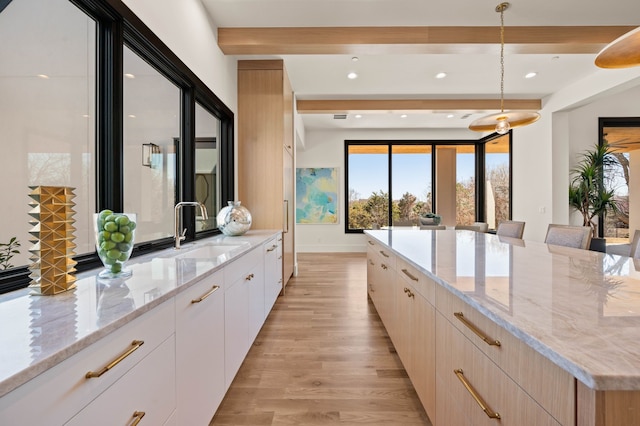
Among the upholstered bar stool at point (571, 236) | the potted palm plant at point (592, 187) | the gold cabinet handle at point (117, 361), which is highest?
the potted palm plant at point (592, 187)

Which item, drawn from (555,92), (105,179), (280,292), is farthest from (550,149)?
(105,179)

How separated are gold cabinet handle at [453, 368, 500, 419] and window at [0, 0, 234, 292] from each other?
159 centimetres

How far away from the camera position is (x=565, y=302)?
0.87 meters

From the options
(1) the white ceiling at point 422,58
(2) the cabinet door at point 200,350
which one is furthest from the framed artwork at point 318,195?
(2) the cabinet door at point 200,350

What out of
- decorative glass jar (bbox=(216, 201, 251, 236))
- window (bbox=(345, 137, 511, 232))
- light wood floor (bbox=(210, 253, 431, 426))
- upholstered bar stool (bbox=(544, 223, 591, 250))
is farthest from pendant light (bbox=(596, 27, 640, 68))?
window (bbox=(345, 137, 511, 232))

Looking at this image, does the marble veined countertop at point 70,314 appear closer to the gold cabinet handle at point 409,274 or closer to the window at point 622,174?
the gold cabinet handle at point 409,274

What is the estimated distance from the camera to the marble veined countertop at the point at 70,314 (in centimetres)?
58

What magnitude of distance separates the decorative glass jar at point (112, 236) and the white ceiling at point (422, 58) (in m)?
2.51

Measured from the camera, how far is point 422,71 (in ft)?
14.3

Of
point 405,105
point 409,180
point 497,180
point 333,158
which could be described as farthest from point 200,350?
point 497,180

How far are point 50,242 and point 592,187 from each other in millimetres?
6738

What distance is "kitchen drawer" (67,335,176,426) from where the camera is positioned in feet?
2.40

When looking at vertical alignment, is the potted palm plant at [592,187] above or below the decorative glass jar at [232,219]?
above

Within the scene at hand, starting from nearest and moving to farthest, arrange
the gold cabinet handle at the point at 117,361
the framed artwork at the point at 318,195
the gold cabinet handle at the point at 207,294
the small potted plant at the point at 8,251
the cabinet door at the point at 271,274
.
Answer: the gold cabinet handle at the point at 117,361 < the small potted plant at the point at 8,251 < the gold cabinet handle at the point at 207,294 < the cabinet door at the point at 271,274 < the framed artwork at the point at 318,195
